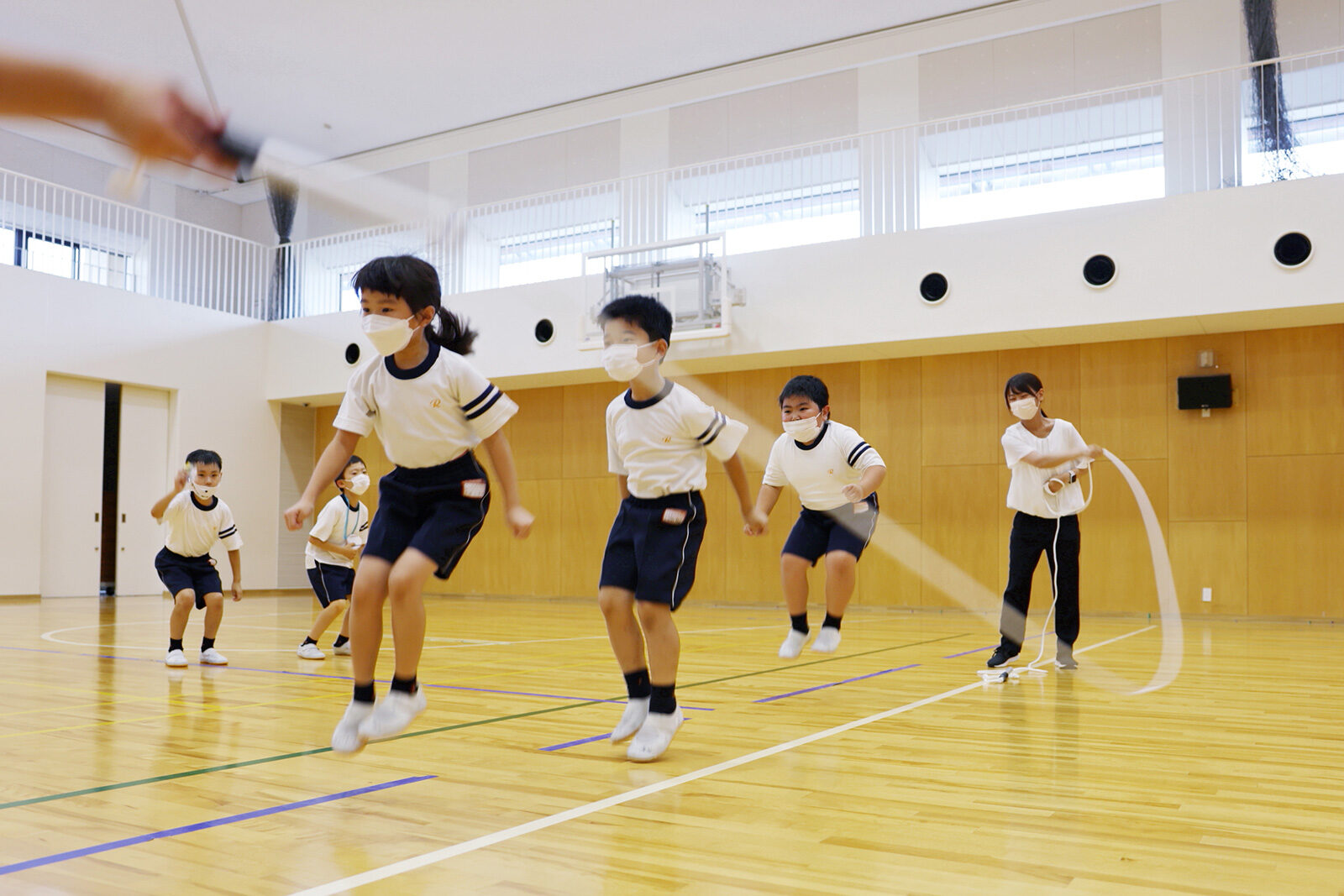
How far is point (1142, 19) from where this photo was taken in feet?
38.2

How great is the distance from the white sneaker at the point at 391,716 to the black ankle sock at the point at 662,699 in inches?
29.2

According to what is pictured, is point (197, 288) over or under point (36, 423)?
→ over

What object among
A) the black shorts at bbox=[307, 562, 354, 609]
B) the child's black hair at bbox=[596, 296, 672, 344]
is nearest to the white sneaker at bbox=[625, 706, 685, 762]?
the child's black hair at bbox=[596, 296, 672, 344]

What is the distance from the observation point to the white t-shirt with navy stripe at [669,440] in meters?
3.37

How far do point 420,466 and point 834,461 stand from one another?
2465 millimetres

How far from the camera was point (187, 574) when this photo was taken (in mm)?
6000

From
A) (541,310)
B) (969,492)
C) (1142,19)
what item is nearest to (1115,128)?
(1142,19)

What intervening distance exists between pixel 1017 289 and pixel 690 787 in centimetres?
874

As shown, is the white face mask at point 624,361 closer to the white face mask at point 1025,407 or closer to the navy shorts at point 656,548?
the navy shorts at point 656,548

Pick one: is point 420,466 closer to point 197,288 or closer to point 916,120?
point 916,120

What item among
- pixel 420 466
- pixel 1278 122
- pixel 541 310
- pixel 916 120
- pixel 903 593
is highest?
pixel 916 120

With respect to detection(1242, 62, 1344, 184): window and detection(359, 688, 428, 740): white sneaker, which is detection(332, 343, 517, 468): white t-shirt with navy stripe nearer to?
detection(359, 688, 428, 740): white sneaker

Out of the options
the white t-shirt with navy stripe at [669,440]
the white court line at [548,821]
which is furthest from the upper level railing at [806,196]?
the white court line at [548,821]

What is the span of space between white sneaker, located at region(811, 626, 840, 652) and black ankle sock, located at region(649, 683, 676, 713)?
1.67 meters
